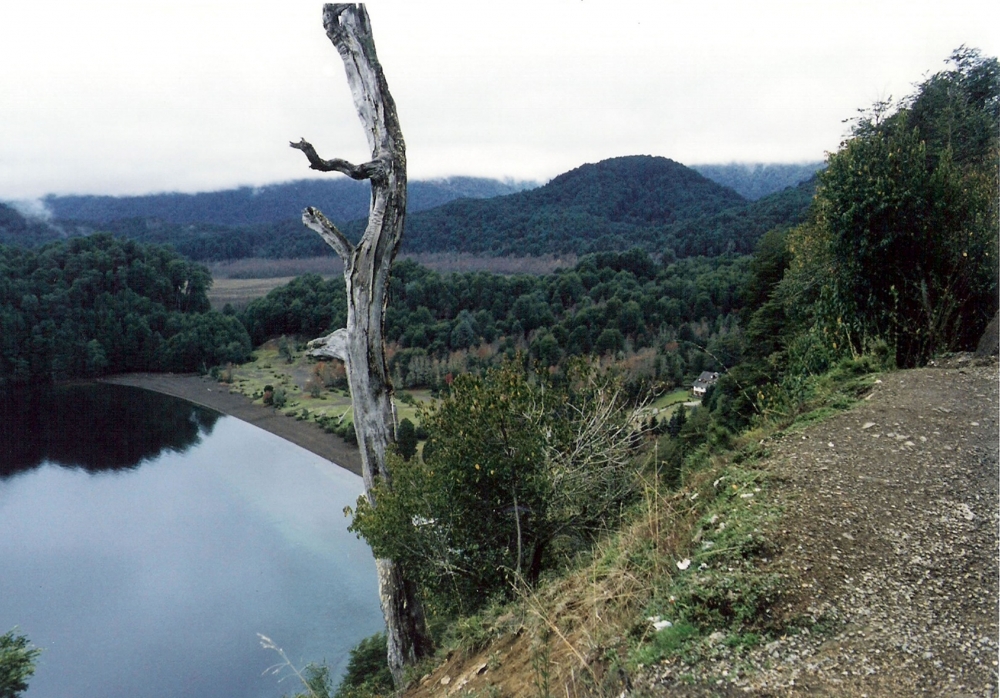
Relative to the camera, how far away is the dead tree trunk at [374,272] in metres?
6.44

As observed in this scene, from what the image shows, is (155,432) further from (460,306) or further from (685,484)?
(685,484)

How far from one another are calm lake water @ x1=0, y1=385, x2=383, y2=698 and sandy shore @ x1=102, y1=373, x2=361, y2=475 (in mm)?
761

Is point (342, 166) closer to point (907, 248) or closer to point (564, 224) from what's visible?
point (907, 248)

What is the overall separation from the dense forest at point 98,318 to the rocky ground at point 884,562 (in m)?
60.1

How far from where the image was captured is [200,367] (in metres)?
59.1

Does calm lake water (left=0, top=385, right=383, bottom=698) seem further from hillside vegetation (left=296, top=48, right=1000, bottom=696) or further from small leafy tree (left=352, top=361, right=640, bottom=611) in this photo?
hillside vegetation (left=296, top=48, right=1000, bottom=696)

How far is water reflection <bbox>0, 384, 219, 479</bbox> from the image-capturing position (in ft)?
134

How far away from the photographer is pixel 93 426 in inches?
1834

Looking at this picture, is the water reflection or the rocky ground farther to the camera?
the water reflection

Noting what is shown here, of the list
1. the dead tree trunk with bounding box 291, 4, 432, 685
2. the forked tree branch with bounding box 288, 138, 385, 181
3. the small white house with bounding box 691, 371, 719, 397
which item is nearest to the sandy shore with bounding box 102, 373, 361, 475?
the small white house with bounding box 691, 371, 719, 397

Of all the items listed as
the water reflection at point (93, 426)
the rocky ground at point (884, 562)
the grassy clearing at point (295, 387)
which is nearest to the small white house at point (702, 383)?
the grassy clearing at point (295, 387)

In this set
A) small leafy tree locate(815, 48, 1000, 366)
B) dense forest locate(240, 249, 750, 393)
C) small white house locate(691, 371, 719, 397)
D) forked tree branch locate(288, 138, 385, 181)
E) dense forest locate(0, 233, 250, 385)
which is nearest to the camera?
forked tree branch locate(288, 138, 385, 181)

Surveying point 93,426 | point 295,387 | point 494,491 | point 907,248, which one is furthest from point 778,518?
point 93,426

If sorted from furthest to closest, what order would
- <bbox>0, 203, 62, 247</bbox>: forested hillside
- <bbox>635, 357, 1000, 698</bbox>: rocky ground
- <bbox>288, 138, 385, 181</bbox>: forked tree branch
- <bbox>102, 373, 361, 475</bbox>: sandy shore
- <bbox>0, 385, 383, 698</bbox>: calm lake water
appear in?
<bbox>0, 203, 62, 247</bbox>: forested hillside < <bbox>102, 373, 361, 475</bbox>: sandy shore < <bbox>0, 385, 383, 698</bbox>: calm lake water < <bbox>288, 138, 385, 181</bbox>: forked tree branch < <bbox>635, 357, 1000, 698</bbox>: rocky ground
